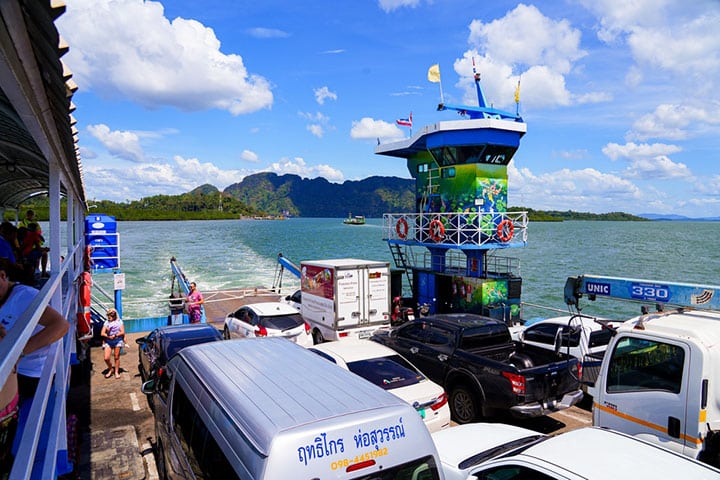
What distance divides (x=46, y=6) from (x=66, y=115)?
229 cm

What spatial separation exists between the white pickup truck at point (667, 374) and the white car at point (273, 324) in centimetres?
795

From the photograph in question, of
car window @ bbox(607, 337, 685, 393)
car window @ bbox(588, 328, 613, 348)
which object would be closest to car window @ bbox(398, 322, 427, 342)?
car window @ bbox(588, 328, 613, 348)

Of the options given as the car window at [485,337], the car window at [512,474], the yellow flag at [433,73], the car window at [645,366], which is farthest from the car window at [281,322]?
the yellow flag at [433,73]

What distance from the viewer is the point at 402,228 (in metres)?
19.9

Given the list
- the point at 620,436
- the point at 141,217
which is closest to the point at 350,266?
the point at 620,436

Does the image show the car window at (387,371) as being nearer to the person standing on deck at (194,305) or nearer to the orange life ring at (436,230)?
the person standing on deck at (194,305)

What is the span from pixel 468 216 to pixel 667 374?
40.9 ft

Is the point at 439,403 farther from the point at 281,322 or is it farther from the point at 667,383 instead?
the point at 281,322

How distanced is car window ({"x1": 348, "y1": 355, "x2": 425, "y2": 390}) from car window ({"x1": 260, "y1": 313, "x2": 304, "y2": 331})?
4.95m

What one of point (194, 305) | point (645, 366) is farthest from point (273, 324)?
point (645, 366)

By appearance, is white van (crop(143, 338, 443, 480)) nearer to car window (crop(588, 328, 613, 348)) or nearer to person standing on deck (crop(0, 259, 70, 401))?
person standing on deck (crop(0, 259, 70, 401))

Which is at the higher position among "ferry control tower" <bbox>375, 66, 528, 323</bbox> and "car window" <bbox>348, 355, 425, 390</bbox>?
"ferry control tower" <bbox>375, 66, 528, 323</bbox>

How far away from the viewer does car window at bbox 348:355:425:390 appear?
767 centimetres

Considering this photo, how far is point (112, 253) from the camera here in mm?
15406
